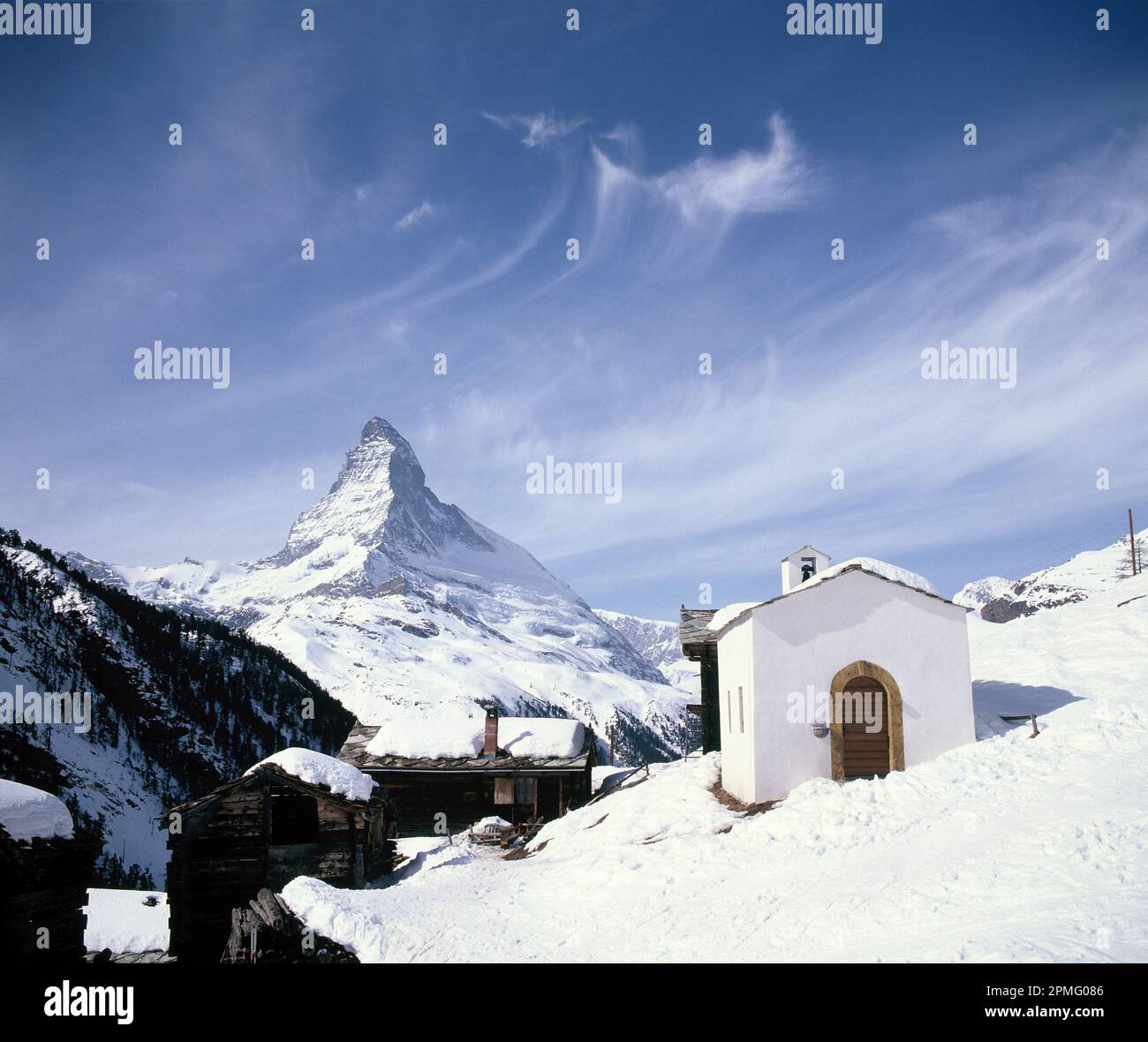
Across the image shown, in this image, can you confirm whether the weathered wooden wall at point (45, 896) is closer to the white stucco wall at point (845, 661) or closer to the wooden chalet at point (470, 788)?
the white stucco wall at point (845, 661)

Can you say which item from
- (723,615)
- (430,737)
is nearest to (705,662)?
(723,615)

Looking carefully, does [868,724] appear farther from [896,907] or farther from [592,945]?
[592,945]

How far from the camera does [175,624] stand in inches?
5162

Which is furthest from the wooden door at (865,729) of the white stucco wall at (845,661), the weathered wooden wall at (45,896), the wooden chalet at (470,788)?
the wooden chalet at (470,788)

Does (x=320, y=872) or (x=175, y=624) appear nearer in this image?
(x=320, y=872)

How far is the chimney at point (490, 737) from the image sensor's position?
4272 centimetres

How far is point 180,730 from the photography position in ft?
354

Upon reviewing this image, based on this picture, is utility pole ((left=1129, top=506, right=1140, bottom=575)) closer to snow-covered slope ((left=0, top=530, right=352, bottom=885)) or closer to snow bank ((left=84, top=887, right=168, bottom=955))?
snow bank ((left=84, top=887, right=168, bottom=955))

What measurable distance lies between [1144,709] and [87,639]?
117613 millimetres
